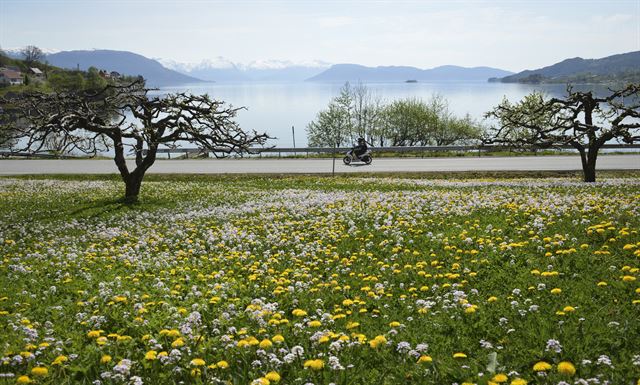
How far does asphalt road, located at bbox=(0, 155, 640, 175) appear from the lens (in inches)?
1462

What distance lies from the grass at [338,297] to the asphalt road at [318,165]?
22.7 metres

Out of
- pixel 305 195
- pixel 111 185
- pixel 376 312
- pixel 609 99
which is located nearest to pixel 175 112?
pixel 305 195

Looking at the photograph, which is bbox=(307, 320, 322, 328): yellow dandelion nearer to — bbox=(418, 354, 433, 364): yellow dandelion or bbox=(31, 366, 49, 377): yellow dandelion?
bbox=(418, 354, 433, 364): yellow dandelion

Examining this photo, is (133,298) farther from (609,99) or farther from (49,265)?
(609,99)

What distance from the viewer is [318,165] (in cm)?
4175

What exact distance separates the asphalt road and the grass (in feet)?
74.6

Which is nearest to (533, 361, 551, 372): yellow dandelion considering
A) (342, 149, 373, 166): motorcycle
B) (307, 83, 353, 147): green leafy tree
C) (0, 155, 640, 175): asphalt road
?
(0, 155, 640, 175): asphalt road

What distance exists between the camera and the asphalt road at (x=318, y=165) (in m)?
37.1

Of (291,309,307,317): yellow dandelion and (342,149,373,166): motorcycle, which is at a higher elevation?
(342,149,373,166): motorcycle

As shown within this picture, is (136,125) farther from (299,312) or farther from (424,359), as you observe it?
(424,359)

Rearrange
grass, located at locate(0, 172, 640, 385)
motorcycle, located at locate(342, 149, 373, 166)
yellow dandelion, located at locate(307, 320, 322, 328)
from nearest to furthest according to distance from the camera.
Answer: grass, located at locate(0, 172, 640, 385) < yellow dandelion, located at locate(307, 320, 322, 328) < motorcycle, located at locate(342, 149, 373, 166)

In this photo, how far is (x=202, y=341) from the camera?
20.4 ft

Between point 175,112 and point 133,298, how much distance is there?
52.4 feet

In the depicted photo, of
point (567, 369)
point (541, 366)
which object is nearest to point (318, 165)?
point (541, 366)
